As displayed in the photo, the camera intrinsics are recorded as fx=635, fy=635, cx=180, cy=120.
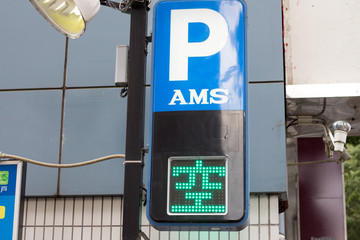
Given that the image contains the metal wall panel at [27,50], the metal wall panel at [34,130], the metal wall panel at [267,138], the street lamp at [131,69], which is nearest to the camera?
the street lamp at [131,69]

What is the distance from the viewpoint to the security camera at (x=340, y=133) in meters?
7.69

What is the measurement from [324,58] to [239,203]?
11.7 feet

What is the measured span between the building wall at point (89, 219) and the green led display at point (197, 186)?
249 centimetres

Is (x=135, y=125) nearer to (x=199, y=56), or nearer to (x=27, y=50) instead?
(x=199, y=56)

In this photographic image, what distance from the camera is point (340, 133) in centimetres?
771

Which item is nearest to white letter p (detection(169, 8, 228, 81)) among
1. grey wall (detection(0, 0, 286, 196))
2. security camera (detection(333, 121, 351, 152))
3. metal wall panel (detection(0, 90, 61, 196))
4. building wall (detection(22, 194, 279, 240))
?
grey wall (detection(0, 0, 286, 196))

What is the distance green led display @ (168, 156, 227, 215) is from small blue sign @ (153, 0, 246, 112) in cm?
48

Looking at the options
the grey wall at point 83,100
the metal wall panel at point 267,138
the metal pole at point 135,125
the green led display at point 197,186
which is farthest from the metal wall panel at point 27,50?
the green led display at point 197,186

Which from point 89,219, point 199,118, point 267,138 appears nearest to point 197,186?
point 199,118

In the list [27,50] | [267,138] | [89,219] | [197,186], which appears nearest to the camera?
[197,186]

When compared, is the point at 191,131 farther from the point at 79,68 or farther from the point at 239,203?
the point at 79,68

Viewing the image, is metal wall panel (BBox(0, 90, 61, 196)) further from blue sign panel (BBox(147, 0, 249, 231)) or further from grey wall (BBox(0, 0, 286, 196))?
blue sign panel (BBox(147, 0, 249, 231))

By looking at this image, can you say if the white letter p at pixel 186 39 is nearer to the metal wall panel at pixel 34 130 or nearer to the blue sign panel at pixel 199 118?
the blue sign panel at pixel 199 118

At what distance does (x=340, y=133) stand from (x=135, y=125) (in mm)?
3591
